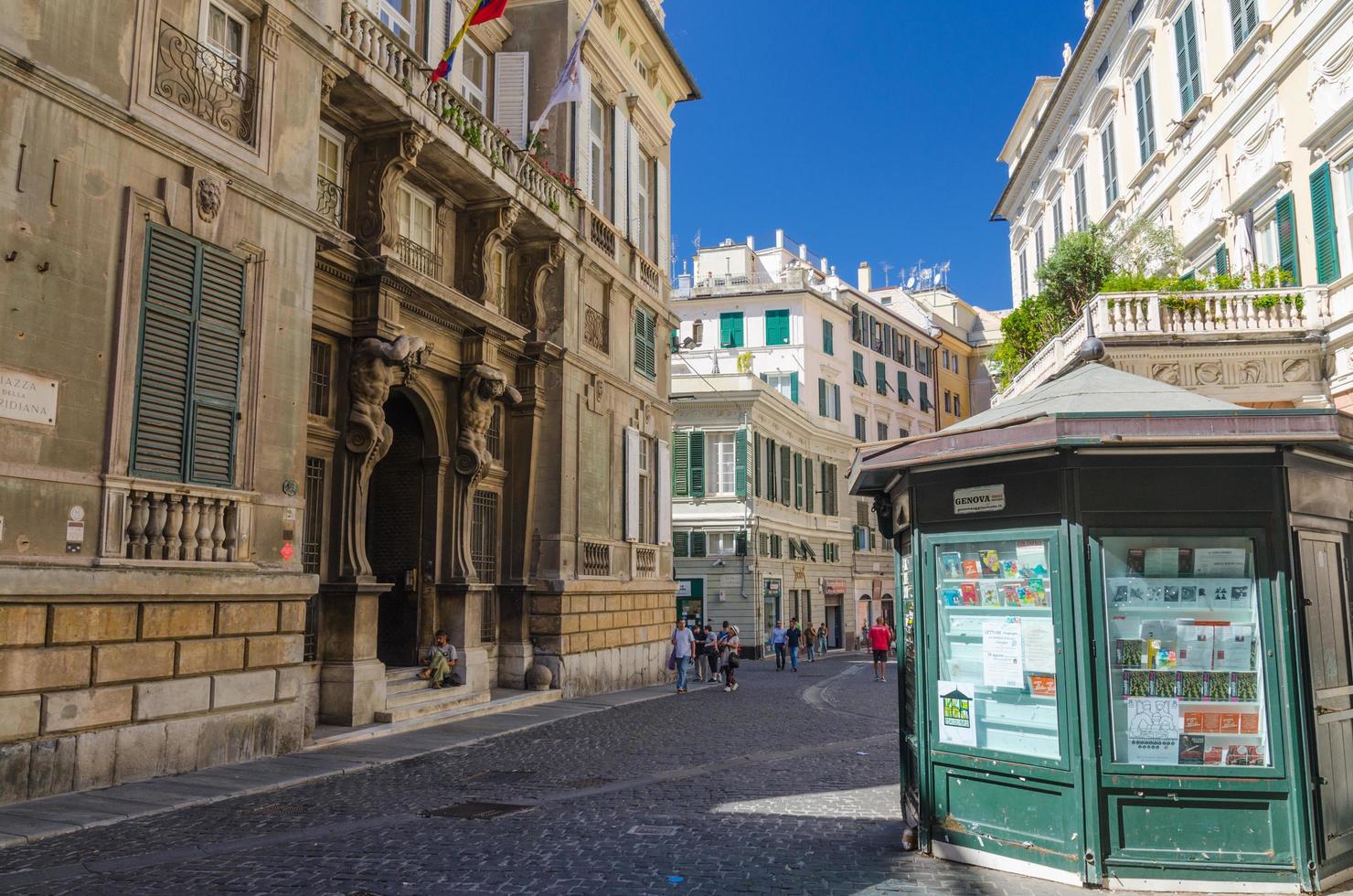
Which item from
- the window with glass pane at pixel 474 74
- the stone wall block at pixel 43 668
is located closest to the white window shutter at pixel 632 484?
the window with glass pane at pixel 474 74

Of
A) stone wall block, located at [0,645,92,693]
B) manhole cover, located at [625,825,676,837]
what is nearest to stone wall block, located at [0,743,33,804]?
stone wall block, located at [0,645,92,693]

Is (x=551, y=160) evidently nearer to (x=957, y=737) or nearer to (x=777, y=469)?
(x=957, y=737)

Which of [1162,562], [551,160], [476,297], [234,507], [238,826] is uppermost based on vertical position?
[551,160]

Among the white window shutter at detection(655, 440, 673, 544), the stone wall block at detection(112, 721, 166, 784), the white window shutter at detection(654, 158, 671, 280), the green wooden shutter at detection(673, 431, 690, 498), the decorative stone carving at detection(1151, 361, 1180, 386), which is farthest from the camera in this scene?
the green wooden shutter at detection(673, 431, 690, 498)

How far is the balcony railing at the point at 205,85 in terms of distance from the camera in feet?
35.5

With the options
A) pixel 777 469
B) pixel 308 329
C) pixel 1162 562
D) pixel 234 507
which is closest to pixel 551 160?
pixel 308 329

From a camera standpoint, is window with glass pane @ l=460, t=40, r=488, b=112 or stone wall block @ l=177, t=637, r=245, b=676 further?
window with glass pane @ l=460, t=40, r=488, b=112

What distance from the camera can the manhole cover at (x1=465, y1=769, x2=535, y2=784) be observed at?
1082 centimetres

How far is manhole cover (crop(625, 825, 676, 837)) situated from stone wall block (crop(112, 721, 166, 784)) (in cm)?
494

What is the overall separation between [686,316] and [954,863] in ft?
130

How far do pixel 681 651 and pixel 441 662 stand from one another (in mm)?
6821

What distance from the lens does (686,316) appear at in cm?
4572

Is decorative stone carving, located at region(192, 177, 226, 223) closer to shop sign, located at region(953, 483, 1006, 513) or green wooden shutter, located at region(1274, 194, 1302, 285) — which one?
shop sign, located at region(953, 483, 1006, 513)

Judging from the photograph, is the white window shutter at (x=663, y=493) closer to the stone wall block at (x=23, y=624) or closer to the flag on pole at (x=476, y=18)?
the flag on pole at (x=476, y=18)
